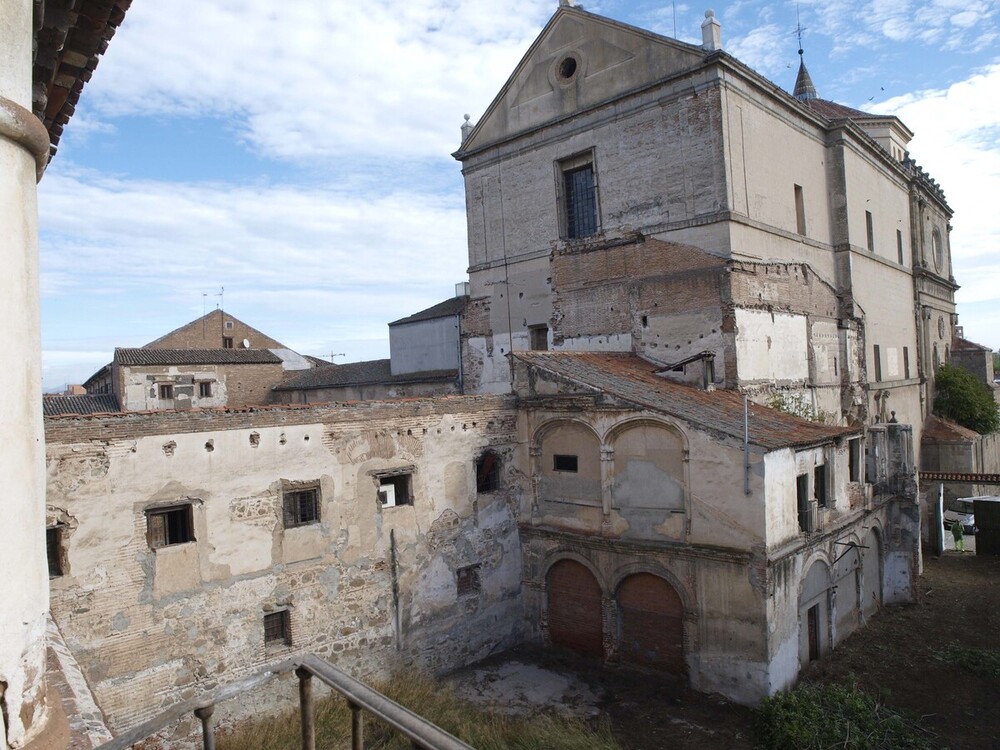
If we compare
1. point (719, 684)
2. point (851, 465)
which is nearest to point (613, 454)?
point (719, 684)

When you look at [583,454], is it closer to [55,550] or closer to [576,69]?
[55,550]

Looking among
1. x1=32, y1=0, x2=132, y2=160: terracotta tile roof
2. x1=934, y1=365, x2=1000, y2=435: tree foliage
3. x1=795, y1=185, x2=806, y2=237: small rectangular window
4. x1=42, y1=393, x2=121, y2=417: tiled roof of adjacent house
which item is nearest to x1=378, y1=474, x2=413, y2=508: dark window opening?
x1=32, y1=0, x2=132, y2=160: terracotta tile roof

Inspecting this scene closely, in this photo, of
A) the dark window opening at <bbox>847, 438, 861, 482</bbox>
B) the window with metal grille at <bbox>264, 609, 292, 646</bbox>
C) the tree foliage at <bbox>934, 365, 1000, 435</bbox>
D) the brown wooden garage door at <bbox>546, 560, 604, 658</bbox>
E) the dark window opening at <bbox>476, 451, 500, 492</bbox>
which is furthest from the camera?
the tree foliage at <bbox>934, 365, 1000, 435</bbox>

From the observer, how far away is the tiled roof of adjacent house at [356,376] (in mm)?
25125

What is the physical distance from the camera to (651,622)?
14.8 m

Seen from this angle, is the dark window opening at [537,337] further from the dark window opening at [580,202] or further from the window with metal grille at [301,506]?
the window with metal grille at [301,506]

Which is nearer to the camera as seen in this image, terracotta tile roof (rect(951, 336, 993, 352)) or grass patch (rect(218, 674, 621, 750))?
grass patch (rect(218, 674, 621, 750))

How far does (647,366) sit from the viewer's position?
18.3 m

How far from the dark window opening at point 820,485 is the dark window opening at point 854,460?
191cm

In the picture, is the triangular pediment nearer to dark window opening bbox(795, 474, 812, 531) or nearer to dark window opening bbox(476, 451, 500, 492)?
dark window opening bbox(476, 451, 500, 492)

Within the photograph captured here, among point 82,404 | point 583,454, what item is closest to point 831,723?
point 583,454

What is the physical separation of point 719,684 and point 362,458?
8.38 meters

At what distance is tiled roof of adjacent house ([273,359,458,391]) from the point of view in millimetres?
25125

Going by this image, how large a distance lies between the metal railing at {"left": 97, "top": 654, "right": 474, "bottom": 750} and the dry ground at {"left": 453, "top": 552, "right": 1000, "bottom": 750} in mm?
10075
